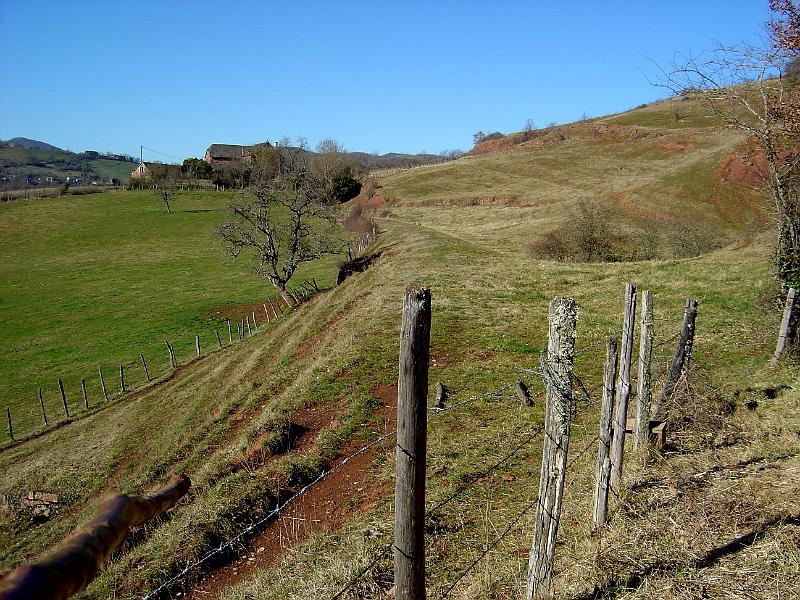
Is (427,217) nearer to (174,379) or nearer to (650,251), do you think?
(650,251)

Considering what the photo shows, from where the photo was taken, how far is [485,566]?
6051mm

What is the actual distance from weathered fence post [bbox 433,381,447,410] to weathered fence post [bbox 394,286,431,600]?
8101 millimetres

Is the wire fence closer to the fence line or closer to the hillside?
the hillside

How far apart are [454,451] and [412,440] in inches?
258

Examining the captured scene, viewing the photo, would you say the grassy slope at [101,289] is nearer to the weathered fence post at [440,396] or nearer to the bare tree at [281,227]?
the bare tree at [281,227]

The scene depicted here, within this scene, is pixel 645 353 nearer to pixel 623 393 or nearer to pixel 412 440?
pixel 623 393

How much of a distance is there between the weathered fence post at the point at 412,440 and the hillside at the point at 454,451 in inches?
79.5

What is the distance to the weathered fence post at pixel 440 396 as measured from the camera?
11.9m

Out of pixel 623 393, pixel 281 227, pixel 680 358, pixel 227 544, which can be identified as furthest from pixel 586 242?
pixel 227 544

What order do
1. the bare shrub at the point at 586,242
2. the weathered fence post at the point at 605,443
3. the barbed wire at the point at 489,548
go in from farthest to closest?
the bare shrub at the point at 586,242 < the weathered fence post at the point at 605,443 < the barbed wire at the point at 489,548

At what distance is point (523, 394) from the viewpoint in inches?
469

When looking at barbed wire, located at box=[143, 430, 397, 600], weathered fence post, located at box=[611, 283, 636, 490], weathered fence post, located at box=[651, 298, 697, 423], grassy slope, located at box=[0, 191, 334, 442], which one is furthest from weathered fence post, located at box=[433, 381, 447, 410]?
grassy slope, located at box=[0, 191, 334, 442]

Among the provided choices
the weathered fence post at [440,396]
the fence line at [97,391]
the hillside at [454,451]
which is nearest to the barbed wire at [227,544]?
the hillside at [454,451]

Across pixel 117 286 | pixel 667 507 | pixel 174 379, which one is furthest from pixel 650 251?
pixel 117 286
